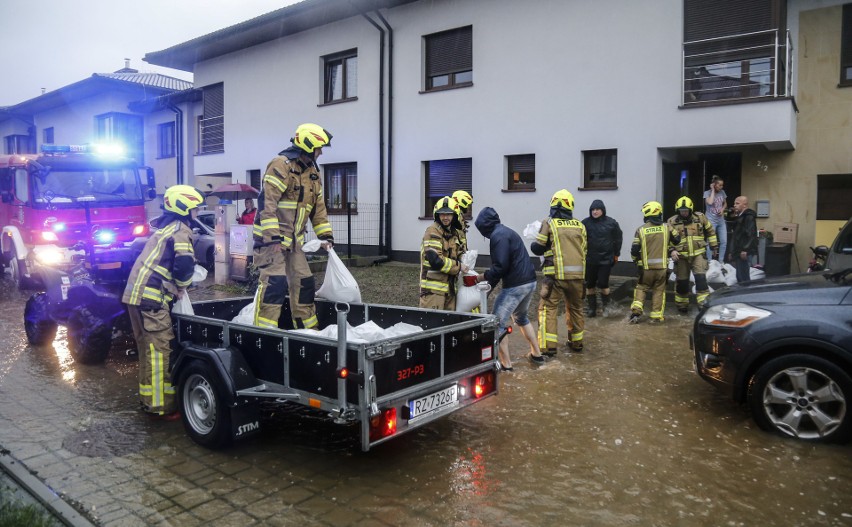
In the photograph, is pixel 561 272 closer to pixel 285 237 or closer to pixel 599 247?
pixel 599 247

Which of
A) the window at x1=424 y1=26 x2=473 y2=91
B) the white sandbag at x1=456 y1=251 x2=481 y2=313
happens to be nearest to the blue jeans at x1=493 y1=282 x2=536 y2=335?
the white sandbag at x1=456 y1=251 x2=481 y2=313

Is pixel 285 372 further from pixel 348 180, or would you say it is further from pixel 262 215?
pixel 348 180

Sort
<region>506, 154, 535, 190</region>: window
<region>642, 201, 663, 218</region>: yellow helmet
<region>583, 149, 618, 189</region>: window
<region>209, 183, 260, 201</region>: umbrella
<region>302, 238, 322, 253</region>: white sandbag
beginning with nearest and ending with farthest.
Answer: <region>302, 238, 322, 253</region>: white sandbag < <region>642, 201, 663, 218</region>: yellow helmet < <region>583, 149, 618, 189</region>: window < <region>506, 154, 535, 190</region>: window < <region>209, 183, 260, 201</region>: umbrella

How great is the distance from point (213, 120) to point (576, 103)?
14.5m

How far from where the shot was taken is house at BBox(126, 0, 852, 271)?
38.5 feet

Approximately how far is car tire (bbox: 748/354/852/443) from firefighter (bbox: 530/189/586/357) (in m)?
2.75

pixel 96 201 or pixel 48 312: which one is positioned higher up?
pixel 96 201

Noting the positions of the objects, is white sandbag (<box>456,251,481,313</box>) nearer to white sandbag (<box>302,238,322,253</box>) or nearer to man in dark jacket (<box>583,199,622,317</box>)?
white sandbag (<box>302,238,322,253</box>)

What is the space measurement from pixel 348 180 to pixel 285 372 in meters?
13.9

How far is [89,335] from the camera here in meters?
7.09

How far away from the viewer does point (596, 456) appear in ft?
15.0

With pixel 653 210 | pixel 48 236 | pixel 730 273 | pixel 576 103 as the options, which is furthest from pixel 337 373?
pixel 576 103

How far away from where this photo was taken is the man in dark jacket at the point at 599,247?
9922mm

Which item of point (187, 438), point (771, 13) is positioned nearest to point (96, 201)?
point (187, 438)
